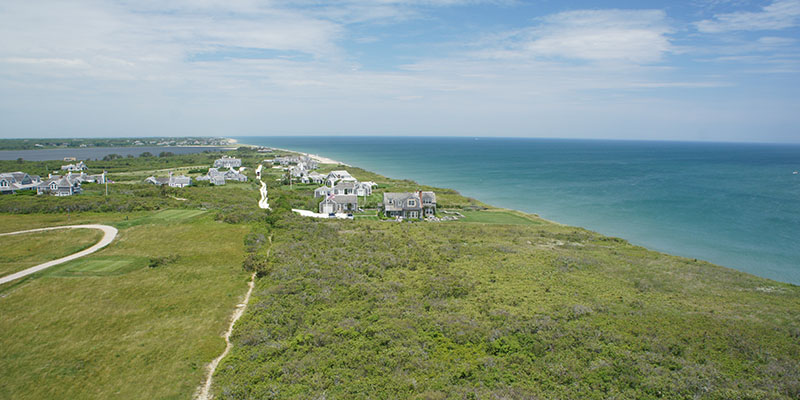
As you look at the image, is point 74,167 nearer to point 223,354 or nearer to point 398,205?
point 398,205

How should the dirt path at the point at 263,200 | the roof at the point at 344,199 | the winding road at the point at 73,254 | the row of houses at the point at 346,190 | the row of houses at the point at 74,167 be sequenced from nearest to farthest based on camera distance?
the winding road at the point at 73,254
the roof at the point at 344,199
the dirt path at the point at 263,200
the row of houses at the point at 346,190
the row of houses at the point at 74,167

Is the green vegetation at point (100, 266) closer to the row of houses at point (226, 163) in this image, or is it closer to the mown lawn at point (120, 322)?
the mown lawn at point (120, 322)

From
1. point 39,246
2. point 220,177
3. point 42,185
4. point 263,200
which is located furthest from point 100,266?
point 220,177

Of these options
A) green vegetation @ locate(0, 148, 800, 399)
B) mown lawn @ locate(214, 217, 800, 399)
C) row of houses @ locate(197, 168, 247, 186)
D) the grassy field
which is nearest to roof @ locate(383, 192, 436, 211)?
green vegetation @ locate(0, 148, 800, 399)

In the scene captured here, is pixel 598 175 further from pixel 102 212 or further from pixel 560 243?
pixel 102 212

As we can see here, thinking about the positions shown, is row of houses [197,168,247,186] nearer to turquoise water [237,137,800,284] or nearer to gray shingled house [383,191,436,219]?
turquoise water [237,137,800,284]

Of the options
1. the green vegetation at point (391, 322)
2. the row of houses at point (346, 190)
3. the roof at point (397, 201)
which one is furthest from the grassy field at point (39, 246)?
the roof at point (397, 201)
